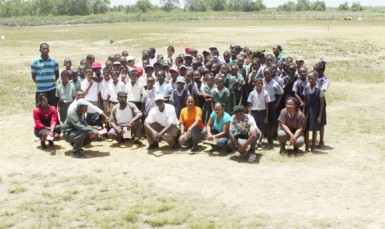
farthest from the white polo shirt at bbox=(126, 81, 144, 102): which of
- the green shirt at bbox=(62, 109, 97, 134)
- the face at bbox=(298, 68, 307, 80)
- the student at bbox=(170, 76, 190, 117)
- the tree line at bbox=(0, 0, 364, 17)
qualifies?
the tree line at bbox=(0, 0, 364, 17)

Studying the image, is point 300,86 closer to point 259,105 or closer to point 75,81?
point 259,105

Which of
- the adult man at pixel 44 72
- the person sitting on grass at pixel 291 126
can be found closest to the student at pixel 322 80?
the person sitting on grass at pixel 291 126

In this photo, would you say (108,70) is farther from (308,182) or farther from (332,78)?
(332,78)

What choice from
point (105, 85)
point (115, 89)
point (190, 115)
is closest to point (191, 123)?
point (190, 115)

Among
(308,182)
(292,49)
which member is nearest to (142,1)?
(292,49)

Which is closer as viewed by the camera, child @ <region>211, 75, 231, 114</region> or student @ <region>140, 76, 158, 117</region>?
child @ <region>211, 75, 231, 114</region>

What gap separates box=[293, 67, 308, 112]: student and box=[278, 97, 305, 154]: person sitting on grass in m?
0.44

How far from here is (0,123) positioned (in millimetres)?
12242

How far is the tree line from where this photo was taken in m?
131

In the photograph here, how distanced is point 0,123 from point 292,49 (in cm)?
2199

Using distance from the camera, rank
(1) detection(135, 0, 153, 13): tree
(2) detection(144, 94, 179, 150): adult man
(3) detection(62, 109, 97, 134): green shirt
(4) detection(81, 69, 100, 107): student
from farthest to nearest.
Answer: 1. (1) detection(135, 0, 153, 13): tree
2. (4) detection(81, 69, 100, 107): student
3. (2) detection(144, 94, 179, 150): adult man
4. (3) detection(62, 109, 97, 134): green shirt

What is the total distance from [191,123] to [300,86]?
2.36m

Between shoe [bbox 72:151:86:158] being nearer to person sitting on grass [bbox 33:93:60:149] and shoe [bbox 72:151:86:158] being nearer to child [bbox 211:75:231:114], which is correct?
person sitting on grass [bbox 33:93:60:149]

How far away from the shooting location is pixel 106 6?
147m
